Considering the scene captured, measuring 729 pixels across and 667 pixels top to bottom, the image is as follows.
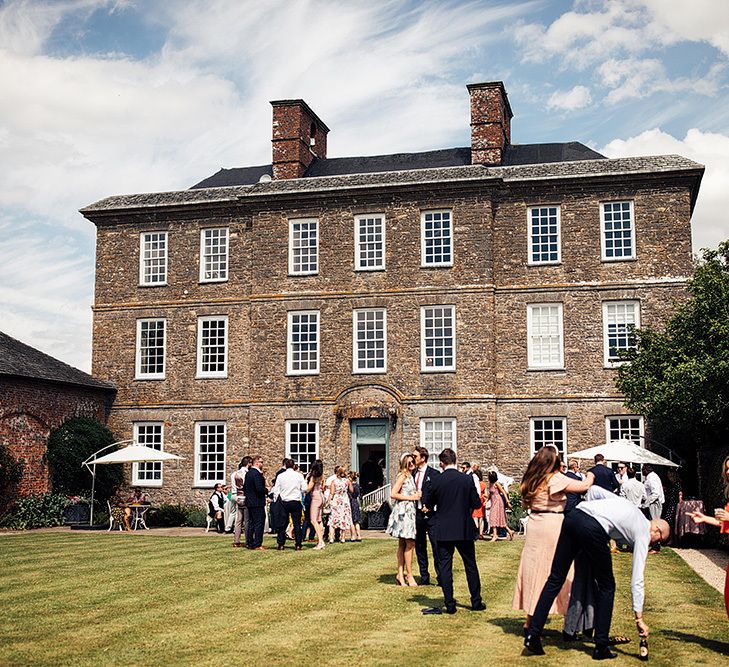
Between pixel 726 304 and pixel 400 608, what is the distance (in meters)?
14.7

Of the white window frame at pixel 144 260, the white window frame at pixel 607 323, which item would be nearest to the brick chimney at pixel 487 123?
the white window frame at pixel 607 323

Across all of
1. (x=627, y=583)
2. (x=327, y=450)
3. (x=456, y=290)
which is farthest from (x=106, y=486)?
(x=627, y=583)

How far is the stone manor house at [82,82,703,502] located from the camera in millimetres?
27969

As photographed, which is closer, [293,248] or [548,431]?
[548,431]

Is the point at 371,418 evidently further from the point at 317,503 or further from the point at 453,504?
the point at 453,504

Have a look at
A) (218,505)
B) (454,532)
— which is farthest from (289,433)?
(454,532)

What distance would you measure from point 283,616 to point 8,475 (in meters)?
18.9

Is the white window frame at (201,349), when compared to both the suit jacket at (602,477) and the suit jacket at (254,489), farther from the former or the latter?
the suit jacket at (602,477)

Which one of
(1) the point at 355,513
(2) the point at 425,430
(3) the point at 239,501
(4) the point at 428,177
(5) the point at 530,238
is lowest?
(1) the point at 355,513

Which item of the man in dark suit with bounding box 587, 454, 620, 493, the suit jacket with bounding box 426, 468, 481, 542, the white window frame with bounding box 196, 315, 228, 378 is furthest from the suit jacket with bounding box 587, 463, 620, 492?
the white window frame with bounding box 196, 315, 228, 378

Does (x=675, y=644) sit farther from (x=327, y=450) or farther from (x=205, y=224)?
(x=205, y=224)

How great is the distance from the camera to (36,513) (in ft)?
88.1

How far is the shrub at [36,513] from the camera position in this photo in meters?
26.3

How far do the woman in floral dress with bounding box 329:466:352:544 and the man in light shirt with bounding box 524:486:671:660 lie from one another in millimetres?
11854
